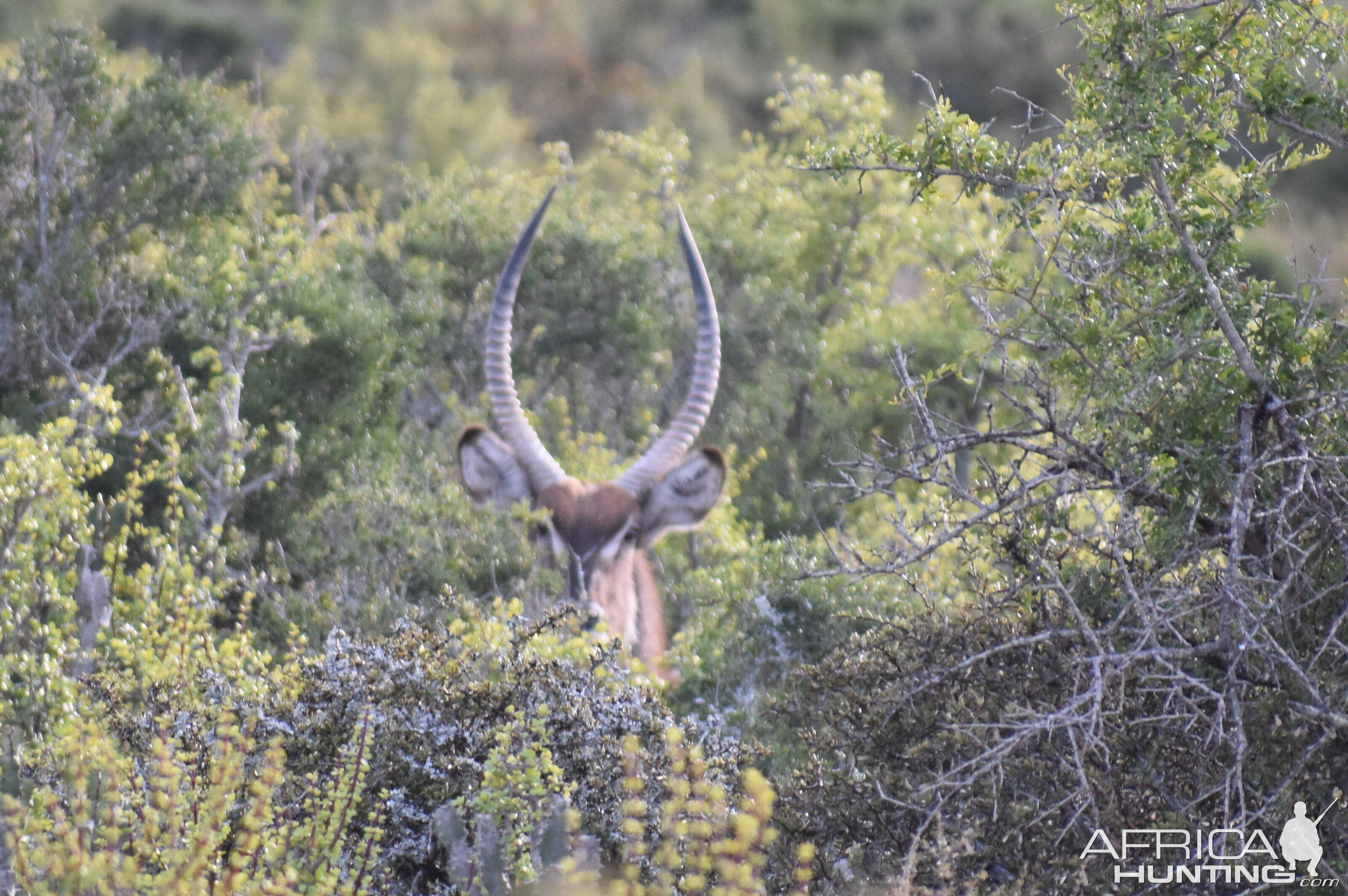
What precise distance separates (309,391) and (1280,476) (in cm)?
709

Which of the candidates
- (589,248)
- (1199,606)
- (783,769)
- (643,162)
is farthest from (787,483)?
(1199,606)

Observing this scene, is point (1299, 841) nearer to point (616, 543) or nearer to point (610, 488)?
point (616, 543)

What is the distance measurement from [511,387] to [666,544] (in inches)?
79.3

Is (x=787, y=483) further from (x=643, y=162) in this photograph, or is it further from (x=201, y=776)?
(x=201, y=776)

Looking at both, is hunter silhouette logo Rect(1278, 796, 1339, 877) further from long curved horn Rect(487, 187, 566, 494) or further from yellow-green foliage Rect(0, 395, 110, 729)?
long curved horn Rect(487, 187, 566, 494)

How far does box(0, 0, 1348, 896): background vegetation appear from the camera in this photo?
Answer: 5.39m

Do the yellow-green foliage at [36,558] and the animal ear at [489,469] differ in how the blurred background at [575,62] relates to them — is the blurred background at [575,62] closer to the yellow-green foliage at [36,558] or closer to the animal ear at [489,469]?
the animal ear at [489,469]

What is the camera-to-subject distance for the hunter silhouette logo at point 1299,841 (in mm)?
5340

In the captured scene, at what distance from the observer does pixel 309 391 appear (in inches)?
445

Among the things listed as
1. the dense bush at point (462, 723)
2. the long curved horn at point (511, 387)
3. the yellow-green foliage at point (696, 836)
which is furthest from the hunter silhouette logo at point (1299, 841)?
the long curved horn at point (511, 387)

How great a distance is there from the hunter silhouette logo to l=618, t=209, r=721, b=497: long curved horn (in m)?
5.49

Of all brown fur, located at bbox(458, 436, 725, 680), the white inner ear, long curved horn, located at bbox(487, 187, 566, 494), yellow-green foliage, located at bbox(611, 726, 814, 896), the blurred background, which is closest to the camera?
yellow-green foliage, located at bbox(611, 726, 814, 896)

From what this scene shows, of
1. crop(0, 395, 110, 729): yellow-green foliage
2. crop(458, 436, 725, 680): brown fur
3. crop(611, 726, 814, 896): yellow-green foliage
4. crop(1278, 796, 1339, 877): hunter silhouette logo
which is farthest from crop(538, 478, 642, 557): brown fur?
crop(1278, 796, 1339, 877): hunter silhouette logo

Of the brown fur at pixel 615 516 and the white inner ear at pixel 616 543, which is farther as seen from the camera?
the white inner ear at pixel 616 543
